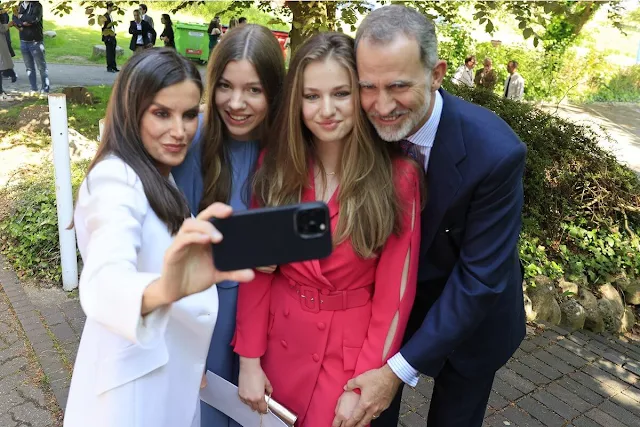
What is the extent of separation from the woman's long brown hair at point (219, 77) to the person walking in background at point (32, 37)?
971 centimetres

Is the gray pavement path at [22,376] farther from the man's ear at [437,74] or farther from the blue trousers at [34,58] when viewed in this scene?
the blue trousers at [34,58]

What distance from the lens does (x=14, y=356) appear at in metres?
3.62

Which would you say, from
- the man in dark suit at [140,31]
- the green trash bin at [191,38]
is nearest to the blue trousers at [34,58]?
the man in dark suit at [140,31]

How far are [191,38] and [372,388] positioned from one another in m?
16.9

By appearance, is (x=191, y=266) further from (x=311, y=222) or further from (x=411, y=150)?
(x=411, y=150)

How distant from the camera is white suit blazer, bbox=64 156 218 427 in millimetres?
1263

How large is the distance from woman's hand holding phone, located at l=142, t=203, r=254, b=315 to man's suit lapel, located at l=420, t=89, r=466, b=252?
2.96 feet

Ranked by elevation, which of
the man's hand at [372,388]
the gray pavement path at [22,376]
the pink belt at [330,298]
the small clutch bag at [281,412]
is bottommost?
the gray pavement path at [22,376]

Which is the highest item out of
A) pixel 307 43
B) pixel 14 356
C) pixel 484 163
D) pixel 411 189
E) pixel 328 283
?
pixel 307 43

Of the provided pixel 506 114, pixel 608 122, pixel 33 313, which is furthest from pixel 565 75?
pixel 33 313

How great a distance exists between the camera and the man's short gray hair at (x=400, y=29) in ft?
5.57

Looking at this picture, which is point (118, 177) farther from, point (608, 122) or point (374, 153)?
point (608, 122)

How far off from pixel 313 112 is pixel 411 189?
1.35 ft

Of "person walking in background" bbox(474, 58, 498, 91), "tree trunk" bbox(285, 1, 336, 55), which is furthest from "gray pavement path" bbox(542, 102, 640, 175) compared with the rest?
"tree trunk" bbox(285, 1, 336, 55)
